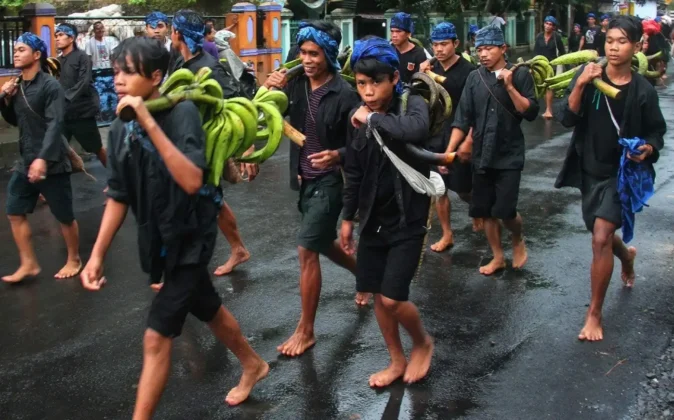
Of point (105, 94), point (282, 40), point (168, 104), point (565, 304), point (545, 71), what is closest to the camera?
point (168, 104)

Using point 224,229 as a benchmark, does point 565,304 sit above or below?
below

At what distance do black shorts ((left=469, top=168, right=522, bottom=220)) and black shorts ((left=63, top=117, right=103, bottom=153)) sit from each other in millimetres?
4571

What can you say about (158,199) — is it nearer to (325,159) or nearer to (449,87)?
(325,159)

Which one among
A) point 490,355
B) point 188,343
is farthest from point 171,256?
point 490,355

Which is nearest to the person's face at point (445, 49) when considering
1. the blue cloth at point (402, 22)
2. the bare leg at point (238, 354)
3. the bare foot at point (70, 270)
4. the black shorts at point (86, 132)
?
the blue cloth at point (402, 22)

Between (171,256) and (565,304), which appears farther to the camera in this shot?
(565,304)

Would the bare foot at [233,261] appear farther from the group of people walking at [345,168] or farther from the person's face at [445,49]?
the person's face at [445,49]

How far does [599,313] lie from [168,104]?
3.06 m

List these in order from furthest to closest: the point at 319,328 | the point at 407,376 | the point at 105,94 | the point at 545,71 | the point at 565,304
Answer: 1. the point at 105,94
2. the point at 545,71
3. the point at 565,304
4. the point at 319,328
5. the point at 407,376

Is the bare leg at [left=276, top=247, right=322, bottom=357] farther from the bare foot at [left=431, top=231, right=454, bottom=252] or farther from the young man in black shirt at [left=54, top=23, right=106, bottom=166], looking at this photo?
the young man in black shirt at [left=54, top=23, right=106, bottom=166]

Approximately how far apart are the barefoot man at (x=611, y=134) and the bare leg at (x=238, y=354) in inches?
82.9

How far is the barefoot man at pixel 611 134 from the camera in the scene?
4934 mm

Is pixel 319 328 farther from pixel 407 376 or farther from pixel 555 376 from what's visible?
pixel 555 376

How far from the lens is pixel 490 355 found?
4.88 meters
